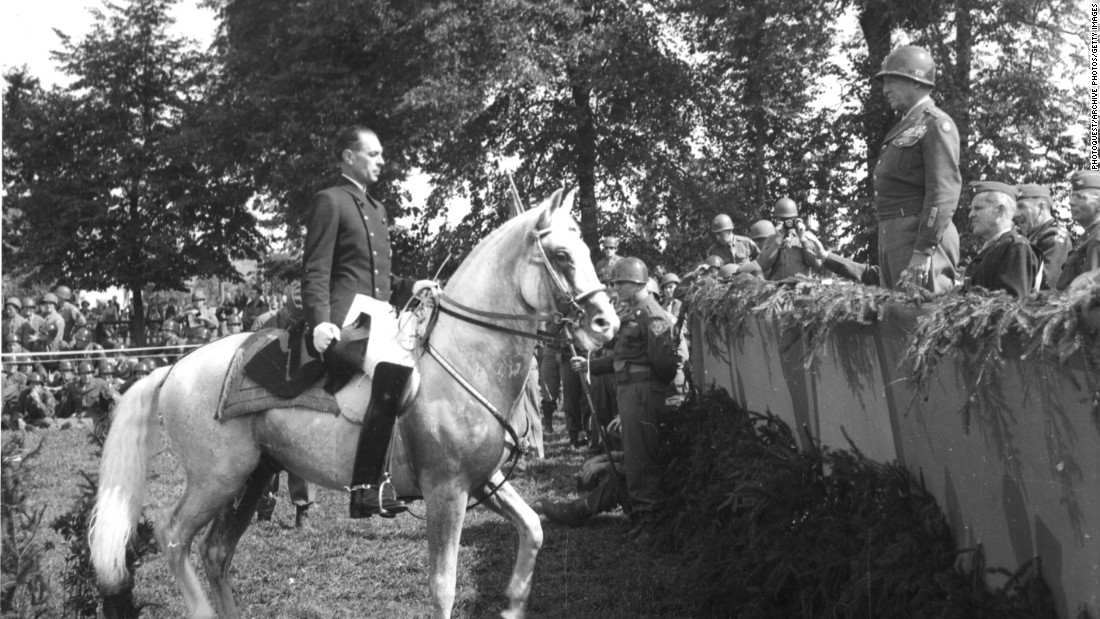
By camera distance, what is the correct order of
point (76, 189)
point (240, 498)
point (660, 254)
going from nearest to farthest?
point (240, 498)
point (660, 254)
point (76, 189)

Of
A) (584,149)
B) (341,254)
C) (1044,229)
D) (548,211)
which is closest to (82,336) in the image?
(584,149)

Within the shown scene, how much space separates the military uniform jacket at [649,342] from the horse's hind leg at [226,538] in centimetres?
324

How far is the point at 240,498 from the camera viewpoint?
6422 mm

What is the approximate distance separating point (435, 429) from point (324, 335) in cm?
73

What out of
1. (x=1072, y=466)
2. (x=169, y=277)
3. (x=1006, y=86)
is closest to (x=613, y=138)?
(x=1006, y=86)

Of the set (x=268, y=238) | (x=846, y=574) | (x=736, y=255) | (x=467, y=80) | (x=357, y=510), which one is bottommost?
(x=846, y=574)

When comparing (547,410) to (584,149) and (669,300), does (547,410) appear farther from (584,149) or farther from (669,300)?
(584,149)

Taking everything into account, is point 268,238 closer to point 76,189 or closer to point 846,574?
point 76,189

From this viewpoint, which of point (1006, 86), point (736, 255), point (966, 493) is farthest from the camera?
point (1006, 86)

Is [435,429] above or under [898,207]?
under

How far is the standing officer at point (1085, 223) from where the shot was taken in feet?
21.8

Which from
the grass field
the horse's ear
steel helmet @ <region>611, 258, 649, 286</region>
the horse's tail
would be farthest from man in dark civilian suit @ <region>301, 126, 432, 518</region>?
steel helmet @ <region>611, 258, 649, 286</region>

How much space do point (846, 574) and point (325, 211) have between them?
3153 mm

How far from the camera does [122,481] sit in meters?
6.18
